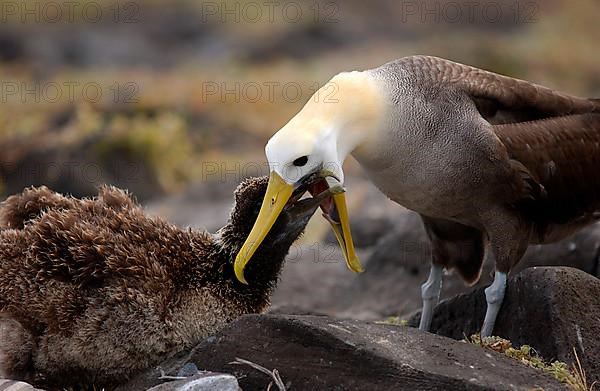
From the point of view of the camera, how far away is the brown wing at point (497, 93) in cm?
706

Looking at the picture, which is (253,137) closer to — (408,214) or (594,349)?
(408,214)

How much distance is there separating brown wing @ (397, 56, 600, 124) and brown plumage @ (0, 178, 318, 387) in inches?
60.5

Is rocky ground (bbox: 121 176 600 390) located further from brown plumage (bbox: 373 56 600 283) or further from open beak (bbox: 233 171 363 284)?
brown plumage (bbox: 373 56 600 283)

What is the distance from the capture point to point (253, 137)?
1947cm

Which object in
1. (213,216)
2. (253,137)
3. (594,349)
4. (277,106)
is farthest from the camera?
(277,106)

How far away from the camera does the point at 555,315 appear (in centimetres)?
601

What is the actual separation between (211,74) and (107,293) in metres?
20.4

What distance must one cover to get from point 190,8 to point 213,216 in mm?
22080

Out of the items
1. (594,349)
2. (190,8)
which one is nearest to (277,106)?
(190,8)

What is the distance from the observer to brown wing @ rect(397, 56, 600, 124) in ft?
23.2
